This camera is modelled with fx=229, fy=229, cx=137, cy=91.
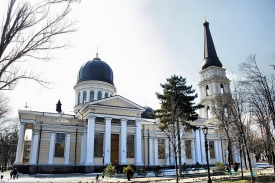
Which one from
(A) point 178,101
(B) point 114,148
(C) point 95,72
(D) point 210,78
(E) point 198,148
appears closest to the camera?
(A) point 178,101

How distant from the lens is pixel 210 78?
166 ft

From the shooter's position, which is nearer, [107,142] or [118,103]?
[107,142]

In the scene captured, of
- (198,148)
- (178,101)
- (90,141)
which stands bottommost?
(198,148)

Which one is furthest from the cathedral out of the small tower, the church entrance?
the small tower

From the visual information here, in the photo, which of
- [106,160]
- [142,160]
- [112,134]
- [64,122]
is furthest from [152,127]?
[64,122]

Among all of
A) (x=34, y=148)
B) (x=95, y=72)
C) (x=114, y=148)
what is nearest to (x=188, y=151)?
(x=114, y=148)

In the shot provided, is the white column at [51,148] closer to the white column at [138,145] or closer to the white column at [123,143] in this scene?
the white column at [123,143]

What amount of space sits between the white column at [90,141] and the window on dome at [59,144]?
420 cm

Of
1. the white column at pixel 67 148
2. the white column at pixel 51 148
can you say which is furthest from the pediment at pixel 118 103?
the white column at pixel 51 148

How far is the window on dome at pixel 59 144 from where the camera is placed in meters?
31.5

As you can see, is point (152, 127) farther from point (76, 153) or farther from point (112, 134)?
point (76, 153)

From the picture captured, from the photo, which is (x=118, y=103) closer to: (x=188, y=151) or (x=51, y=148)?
(x=51, y=148)

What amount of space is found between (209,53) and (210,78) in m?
7.08

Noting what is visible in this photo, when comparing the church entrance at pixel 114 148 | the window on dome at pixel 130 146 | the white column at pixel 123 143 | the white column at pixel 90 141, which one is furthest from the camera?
the window on dome at pixel 130 146
